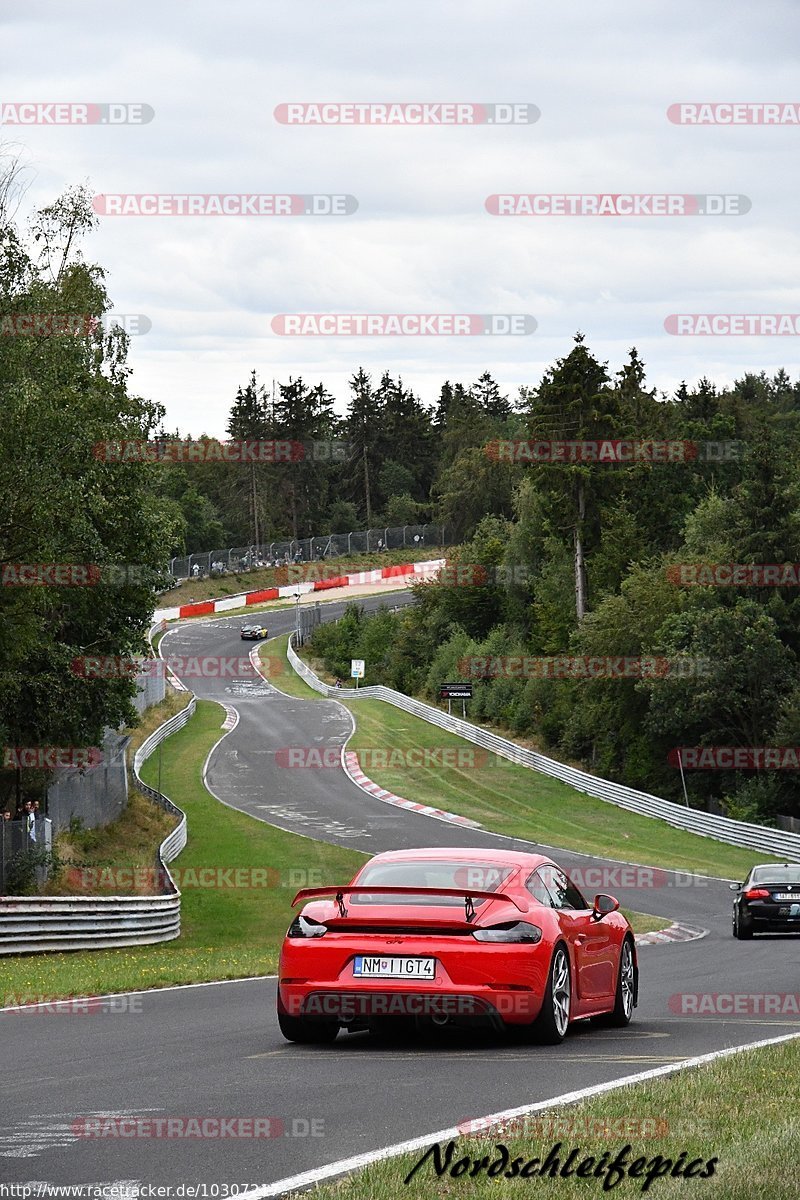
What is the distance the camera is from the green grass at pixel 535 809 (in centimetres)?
4750

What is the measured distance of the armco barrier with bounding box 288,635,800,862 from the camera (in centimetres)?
4978

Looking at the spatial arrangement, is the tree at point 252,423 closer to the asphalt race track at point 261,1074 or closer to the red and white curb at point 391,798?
the red and white curb at point 391,798

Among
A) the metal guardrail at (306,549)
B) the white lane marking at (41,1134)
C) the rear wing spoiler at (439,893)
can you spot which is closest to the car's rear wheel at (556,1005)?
the rear wing spoiler at (439,893)

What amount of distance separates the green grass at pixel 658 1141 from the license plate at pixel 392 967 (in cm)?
169

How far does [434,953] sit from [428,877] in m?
0.97

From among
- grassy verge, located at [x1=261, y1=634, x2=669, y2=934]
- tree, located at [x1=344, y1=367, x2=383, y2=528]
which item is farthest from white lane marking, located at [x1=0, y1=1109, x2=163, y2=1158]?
tree, located at [x1=344, y1=367, x2=383, y2=528]

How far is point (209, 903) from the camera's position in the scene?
114ft

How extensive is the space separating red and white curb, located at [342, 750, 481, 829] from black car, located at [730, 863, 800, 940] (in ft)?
80.3

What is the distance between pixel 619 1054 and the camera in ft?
32.3

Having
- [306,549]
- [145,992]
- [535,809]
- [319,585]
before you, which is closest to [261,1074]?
[145,992]

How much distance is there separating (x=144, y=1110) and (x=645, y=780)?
2433 inches

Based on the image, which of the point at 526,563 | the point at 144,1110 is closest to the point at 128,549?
the point at 144,1110

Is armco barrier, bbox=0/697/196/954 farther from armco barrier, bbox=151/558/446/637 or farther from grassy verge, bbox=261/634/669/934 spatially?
armco barrier, bbox=151/558/446/637

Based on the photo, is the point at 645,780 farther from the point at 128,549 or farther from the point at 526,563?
the point at 128,549
